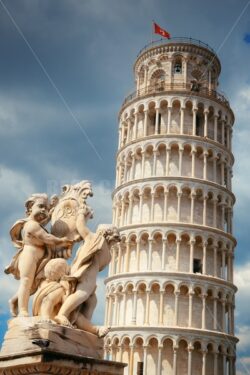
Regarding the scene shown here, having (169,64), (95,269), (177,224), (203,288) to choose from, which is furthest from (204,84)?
(95,269)

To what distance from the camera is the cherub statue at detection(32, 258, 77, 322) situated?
5.80 metres

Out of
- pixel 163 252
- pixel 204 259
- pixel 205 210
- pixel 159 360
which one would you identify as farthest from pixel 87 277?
pixel 205 210

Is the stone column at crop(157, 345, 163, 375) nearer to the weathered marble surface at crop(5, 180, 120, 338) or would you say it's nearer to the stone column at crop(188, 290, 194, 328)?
the stone column at crop(188, 290, 194, 328)

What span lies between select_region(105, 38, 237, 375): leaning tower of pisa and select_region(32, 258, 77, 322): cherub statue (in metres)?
38.4

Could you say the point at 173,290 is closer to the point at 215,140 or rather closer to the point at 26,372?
the point at 215,140

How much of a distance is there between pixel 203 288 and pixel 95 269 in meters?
39.9

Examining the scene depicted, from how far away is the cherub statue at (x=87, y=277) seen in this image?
5793 mm

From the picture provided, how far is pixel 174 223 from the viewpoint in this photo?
151 feet

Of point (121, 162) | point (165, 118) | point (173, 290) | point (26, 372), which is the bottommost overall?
point (26, 372)

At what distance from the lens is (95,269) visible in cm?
613

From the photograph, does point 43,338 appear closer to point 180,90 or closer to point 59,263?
point 59,263

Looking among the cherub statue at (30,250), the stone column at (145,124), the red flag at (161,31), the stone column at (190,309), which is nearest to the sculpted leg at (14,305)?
the cherub statue at (30,250)

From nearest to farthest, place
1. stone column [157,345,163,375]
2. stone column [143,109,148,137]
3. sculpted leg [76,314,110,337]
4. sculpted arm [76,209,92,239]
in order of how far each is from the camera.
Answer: sculpted leg [76,314,110,337], sculpted arm [76,209,92,239], stone column [157,345,163,375], stone column [143,109,148,137]

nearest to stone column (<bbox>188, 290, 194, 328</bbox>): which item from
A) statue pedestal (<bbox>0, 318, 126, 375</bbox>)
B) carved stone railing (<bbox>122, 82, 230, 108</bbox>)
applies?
carved stone railing (<bbox>122, 82, 230, 108</bbox>)
